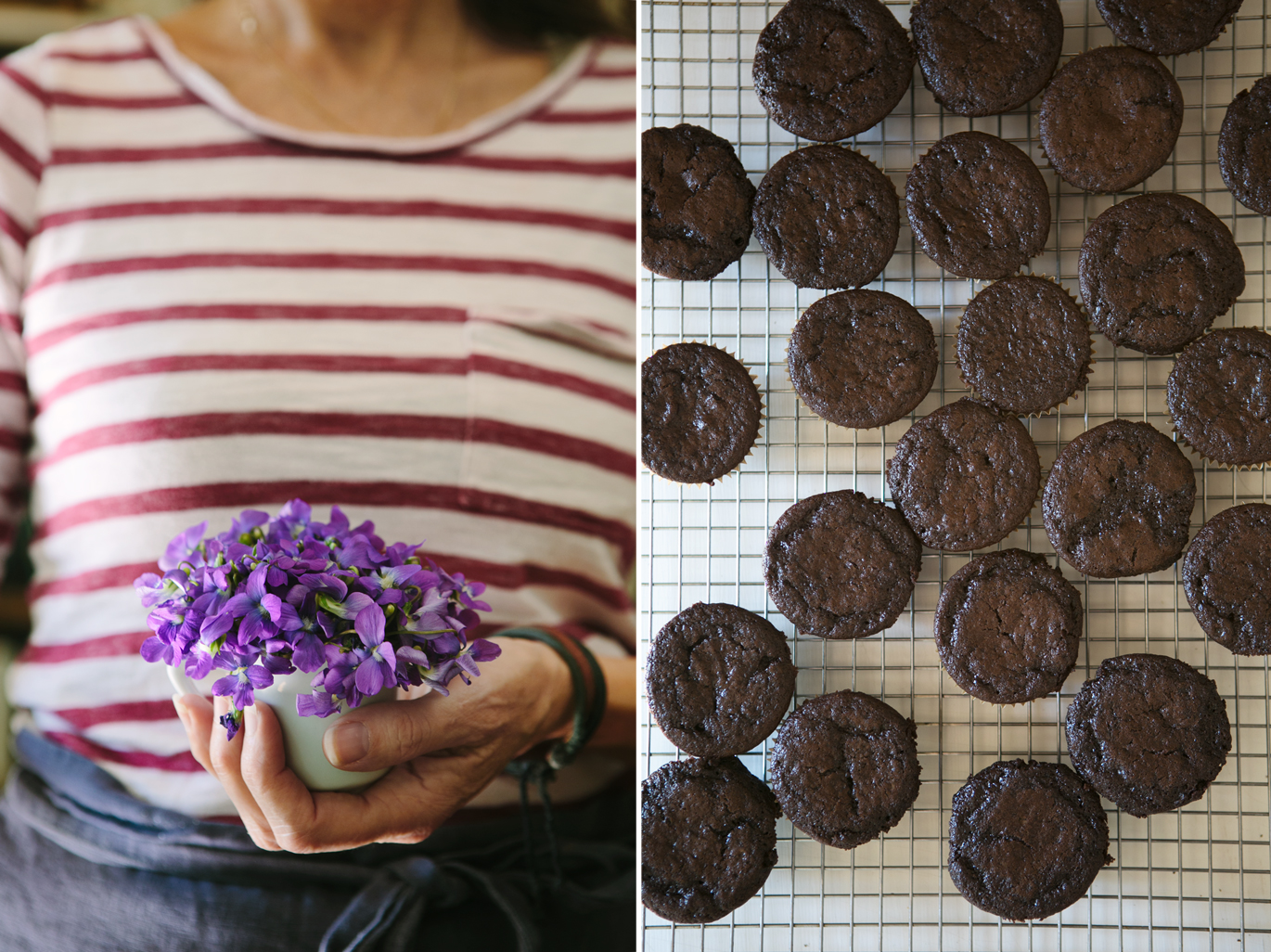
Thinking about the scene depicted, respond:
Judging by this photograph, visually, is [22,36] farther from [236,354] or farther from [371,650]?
[371,650]

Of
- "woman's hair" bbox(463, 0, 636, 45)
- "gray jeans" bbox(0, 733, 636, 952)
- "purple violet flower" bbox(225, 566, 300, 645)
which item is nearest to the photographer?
"purple violet flower" bbox(225, 566, 300, 645)

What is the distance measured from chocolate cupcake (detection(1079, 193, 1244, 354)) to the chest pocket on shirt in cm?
63

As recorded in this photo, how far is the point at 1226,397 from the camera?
1189 mm

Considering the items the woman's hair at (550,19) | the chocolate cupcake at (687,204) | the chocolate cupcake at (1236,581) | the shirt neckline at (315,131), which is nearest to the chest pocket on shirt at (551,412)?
the chocolate cupcake at (687,204)

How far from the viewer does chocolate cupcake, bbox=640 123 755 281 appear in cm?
119

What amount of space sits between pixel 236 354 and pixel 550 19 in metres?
0.57

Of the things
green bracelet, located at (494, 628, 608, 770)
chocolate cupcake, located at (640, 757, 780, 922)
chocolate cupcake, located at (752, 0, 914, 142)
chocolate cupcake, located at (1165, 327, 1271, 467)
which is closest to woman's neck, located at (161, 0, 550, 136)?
chocolate cupcake, located at (752, 0, 914, 142)

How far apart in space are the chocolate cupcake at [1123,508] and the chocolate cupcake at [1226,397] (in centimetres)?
5

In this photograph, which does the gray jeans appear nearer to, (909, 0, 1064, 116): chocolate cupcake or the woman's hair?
the woman's hair

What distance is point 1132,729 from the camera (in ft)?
3.83

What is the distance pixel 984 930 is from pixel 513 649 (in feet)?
2.38

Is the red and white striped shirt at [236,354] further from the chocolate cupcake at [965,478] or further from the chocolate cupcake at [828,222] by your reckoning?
the chocolate cupcake at [965,478]

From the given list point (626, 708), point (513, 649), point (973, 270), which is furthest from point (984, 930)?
point (973, 270)

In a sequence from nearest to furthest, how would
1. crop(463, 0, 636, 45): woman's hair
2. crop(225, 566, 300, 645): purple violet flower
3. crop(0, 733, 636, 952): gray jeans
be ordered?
crop(225, 566, 300, 645): purple violet flower
crop(0, 733, 636, 952): gray jeans
crop(463, 0, 636, 45): woman's hair
